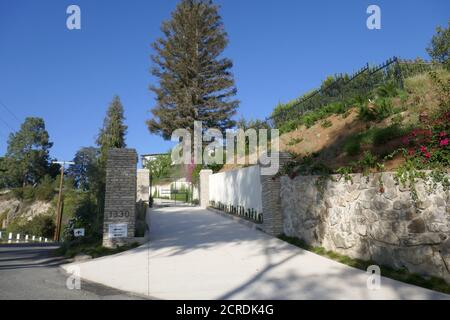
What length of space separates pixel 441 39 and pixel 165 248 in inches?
587

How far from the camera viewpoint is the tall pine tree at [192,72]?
28.1 metres

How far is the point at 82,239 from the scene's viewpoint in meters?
9.88

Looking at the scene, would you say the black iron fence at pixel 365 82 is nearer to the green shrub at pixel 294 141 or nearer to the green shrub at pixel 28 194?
the green shrub at pixel 294 141

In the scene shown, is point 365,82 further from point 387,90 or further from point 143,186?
point 143,186

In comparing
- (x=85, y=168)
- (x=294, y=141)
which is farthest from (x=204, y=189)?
(x=85, y=168)

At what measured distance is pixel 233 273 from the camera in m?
6.42

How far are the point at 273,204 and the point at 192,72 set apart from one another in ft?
68.0

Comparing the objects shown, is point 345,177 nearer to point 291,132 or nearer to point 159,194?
point 291,132

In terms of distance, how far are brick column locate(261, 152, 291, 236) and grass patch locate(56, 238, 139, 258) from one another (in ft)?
13.7

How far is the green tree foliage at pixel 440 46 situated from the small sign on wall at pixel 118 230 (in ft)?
45.5

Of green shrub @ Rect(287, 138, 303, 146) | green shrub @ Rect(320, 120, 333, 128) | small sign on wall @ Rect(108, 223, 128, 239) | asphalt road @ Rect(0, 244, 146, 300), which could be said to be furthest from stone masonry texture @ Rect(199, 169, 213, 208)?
asphalt road @ Rect(0, 244, 146, 300)

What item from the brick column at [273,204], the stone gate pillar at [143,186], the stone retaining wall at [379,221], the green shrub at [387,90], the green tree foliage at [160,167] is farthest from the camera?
the green tree foliage at [160,167]

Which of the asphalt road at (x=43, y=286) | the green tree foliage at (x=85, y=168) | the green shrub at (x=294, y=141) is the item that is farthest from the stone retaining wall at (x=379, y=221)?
the green tree foliage at (x=85, y=168)
